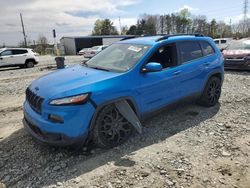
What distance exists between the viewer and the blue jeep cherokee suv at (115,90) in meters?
3.46

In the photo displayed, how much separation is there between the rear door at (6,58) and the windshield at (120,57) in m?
15.3

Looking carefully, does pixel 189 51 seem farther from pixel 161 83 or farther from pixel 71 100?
pixel 71 100

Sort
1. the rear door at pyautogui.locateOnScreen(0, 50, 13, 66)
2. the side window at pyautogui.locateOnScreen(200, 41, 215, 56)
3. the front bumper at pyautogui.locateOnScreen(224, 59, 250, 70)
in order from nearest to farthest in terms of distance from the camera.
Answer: the side window at pyautogui.locateOnScreen(200, 41, 215, 56), the front bumper at pyautogui.locateOnScreen(224, 59, 250, 70), the rear door at pyautogui.locateOnScreen(0, 50, 13, 66)

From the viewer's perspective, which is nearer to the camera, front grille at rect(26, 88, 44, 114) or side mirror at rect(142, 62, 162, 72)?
front grille at rect(26, 88, 44, 114)

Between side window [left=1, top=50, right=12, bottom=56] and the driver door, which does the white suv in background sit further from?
the driver door

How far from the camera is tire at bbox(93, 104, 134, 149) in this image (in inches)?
147

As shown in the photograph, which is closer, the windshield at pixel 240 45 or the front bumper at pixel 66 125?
the front bumper at pixel 66 125

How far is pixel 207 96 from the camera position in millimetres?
5742

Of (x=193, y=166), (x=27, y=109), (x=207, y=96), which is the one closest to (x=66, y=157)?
(x=27, y=109)

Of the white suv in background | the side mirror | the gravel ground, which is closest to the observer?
the gravel ground

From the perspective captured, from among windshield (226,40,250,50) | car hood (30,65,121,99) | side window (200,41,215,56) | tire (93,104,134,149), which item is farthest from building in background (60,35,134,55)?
tire (93,104,134,149)

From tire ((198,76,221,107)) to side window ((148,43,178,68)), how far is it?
131cm

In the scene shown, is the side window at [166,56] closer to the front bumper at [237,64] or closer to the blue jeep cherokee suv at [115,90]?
the blue jeep cherokee suv at [115,90]

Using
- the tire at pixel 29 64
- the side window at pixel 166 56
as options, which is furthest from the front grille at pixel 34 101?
the tire at pixel 29 64
